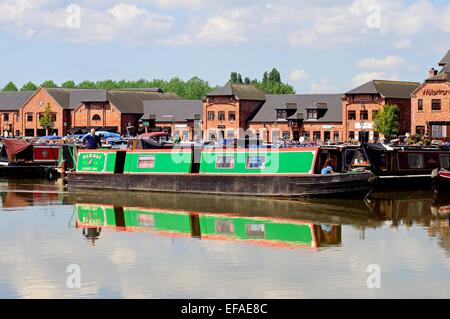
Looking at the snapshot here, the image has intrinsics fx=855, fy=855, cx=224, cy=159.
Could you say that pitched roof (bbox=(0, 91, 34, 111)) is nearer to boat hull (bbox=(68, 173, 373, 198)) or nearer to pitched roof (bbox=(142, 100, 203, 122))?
pitched roof (bbox=(142, 100, 203, 122))

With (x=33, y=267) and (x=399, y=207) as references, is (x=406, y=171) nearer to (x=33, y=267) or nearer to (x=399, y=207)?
(x=399, y=207)

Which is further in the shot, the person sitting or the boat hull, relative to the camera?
the person sitting

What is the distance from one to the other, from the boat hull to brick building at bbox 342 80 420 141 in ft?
138

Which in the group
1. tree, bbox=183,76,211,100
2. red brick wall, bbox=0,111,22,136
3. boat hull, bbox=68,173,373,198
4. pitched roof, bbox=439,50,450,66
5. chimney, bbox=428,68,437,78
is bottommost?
boat hull, bbox=68,173,373,198

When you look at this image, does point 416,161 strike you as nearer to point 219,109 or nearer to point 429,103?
point 429,103

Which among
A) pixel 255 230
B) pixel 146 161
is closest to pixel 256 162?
pixel 146 161

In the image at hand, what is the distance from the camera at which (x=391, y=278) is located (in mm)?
15805

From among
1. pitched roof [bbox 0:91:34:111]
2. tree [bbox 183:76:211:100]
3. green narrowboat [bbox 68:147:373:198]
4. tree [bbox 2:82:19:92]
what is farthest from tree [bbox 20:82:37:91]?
green narrowboat [bbox 68:147:373:198]

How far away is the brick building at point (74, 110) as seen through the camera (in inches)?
3351

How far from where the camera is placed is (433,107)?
65.5 meters

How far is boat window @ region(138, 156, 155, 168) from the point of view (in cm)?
3229

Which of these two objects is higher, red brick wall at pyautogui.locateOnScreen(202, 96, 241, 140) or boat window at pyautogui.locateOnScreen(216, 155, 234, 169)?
red brick wall at pyautogui.locateOnScreen(202, 96, 241, 140)
